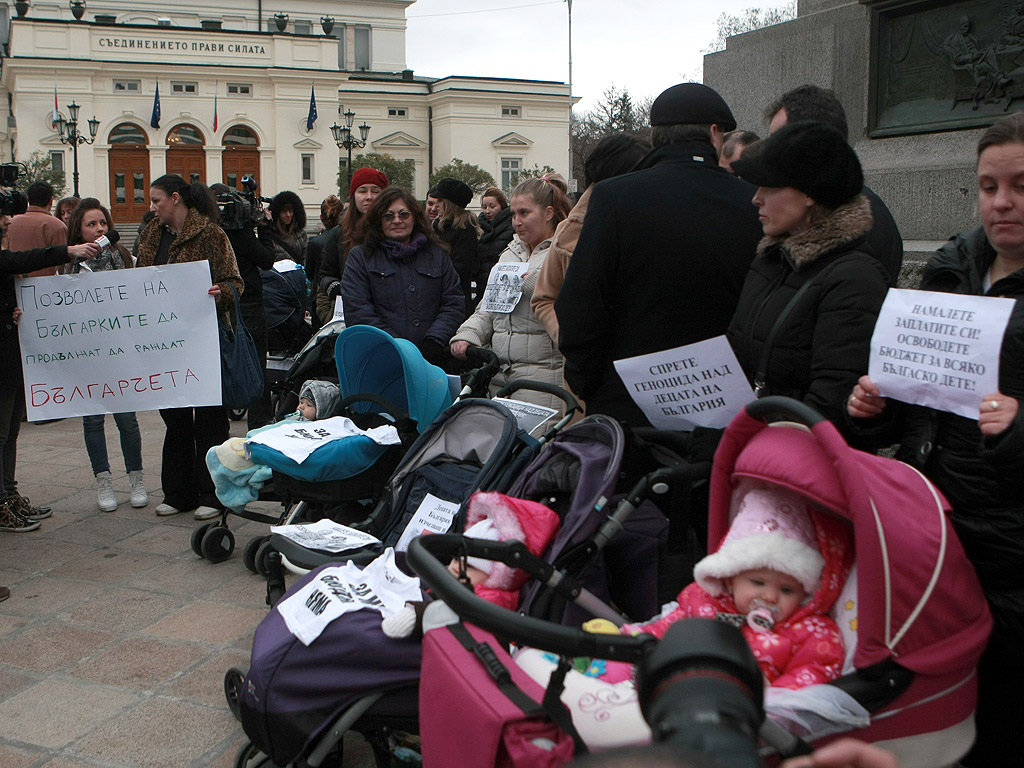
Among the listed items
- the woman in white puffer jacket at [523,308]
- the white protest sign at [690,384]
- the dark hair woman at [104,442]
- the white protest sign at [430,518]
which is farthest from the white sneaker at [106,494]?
the white protest sign at [690,384]

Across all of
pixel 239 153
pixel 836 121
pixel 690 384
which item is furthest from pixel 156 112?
pixel 690 384

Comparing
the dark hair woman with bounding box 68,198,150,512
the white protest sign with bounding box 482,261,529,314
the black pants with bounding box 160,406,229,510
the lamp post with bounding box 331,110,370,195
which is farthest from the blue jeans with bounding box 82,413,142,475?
the lamp post with bounding box 331,110,370,195

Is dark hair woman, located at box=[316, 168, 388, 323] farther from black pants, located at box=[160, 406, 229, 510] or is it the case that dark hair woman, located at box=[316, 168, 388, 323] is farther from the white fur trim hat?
the white fur trim hat

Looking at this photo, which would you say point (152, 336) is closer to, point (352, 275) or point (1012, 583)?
point (352, 275)

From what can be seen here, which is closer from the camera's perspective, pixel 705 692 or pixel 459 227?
pixel 705 692

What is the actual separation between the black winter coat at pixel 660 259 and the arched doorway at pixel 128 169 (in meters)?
50.7

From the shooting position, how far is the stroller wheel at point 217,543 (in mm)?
5176

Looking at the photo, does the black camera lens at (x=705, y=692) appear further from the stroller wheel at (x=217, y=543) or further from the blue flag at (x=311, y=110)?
the blue flag at (x=311, y=110)

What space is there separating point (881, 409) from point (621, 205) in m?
1.19

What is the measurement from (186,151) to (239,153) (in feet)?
A: 9.01

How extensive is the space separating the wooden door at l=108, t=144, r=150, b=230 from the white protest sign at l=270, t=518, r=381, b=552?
4963 cm

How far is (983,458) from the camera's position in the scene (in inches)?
85.4

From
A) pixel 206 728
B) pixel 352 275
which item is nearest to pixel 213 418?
pixel 352 275

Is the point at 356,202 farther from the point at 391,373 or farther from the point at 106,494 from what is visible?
the point at 106,494
